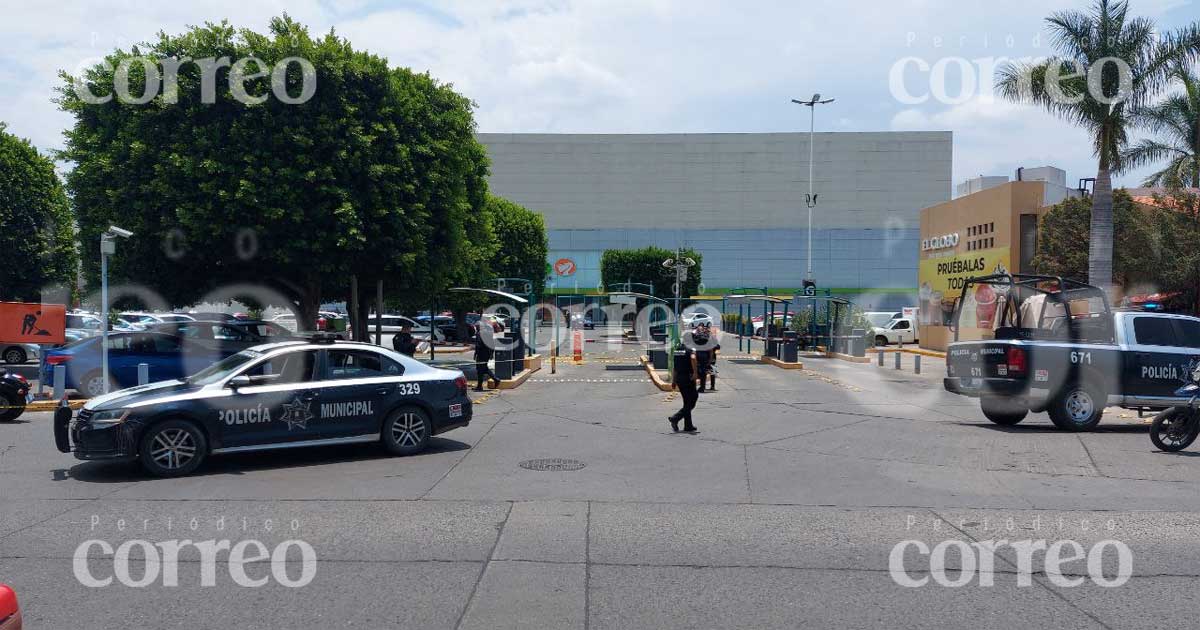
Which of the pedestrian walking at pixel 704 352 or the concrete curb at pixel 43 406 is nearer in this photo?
the concrete curb at pixel 43 406

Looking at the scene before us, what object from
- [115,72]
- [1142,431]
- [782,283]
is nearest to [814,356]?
[1142,431]

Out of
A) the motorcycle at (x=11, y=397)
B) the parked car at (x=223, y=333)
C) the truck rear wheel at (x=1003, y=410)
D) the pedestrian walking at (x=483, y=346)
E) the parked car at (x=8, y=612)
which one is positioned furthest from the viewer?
the pedestrian walking at (x=483, y=346)

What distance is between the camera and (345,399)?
1057 cm

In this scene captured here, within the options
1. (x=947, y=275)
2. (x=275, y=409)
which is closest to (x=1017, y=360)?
(x=275, y=409)

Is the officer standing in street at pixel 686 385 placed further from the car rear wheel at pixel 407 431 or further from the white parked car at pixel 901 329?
the white parked car at pixel 901 329

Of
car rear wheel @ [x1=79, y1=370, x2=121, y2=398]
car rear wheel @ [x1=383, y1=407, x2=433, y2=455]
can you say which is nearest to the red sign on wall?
car rear wheel @ [x1=79, y1=370, x2=121, y2=398]

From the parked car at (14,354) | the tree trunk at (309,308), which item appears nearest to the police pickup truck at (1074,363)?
the tree trunk at (309,308)

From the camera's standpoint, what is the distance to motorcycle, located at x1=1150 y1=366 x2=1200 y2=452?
11.5 metres

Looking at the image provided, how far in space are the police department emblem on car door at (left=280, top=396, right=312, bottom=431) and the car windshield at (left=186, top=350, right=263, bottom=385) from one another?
716 mm

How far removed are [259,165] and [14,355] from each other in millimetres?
15375

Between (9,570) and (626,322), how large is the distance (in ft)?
184

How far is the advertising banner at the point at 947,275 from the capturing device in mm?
35531

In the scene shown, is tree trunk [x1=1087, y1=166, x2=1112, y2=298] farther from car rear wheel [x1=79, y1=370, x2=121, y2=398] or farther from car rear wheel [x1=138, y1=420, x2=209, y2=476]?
car rear wheel [x1=79, y1=370, x2=121, y2=398]

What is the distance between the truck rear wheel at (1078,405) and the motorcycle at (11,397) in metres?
17.0
